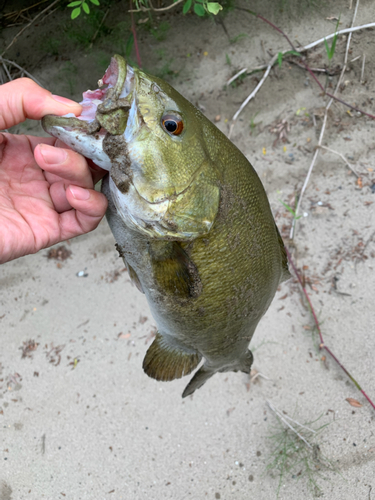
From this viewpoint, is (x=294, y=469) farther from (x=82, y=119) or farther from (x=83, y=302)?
(x=82, y=119)

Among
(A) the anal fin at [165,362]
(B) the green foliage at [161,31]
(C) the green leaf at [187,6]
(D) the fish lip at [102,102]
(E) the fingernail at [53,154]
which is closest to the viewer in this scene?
(D) the fish lip at [102,102]

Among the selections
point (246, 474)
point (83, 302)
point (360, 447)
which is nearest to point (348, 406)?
point (360, 447)

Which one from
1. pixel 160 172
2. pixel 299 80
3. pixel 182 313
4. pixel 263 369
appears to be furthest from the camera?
pixel 299 80

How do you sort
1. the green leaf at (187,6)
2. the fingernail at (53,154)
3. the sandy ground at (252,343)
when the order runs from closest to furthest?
the fingernail at (53,154), the green leaf at (187,6), the sandy ground at (252,343)

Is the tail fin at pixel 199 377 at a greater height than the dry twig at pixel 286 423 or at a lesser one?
greater

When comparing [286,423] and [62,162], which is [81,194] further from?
[286,423]

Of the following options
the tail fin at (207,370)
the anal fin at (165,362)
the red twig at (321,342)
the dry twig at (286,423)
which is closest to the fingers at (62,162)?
the anal fin at (165,362)

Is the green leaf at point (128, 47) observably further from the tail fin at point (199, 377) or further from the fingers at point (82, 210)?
the tail fin at point (199, 377)
